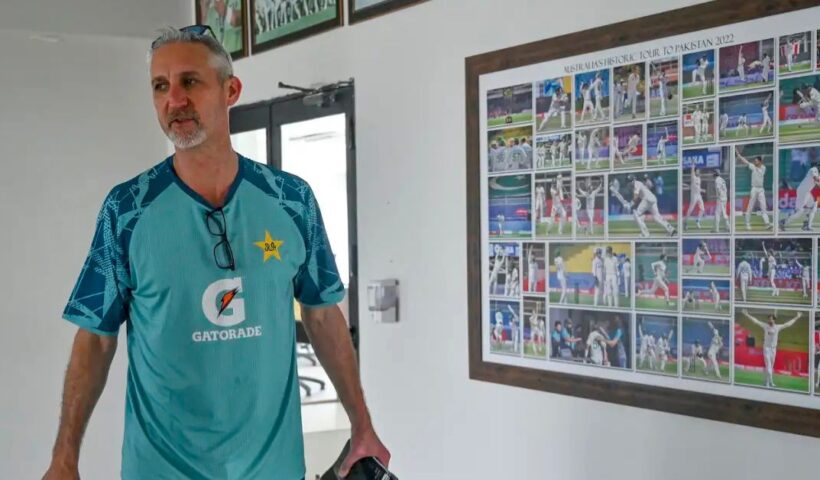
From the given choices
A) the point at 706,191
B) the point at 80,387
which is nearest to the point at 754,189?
the point at 706,191

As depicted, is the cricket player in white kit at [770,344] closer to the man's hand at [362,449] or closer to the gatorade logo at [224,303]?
the man's hand at [362,449]

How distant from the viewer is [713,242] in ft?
6.13

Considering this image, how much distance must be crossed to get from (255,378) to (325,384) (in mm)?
3288

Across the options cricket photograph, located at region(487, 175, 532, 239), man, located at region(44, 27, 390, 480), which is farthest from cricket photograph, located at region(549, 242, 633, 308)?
man, located at region(44, 27, 390, 480)

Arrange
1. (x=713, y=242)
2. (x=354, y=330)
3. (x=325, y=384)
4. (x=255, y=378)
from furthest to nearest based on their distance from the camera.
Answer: (x=325, y=384) < (x=354, y=330) < (x=713, y=242) < (x=255, y=378)

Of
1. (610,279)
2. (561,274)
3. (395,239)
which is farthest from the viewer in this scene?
(395,239)

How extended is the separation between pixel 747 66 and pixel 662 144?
9.9 inches

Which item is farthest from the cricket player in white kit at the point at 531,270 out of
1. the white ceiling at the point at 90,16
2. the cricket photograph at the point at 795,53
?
the white ceiling at the point at 90,16

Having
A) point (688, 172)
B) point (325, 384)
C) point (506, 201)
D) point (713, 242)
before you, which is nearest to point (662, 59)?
point (688, 172)

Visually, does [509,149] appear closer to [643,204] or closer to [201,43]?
[643,204]

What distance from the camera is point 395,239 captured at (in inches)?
108

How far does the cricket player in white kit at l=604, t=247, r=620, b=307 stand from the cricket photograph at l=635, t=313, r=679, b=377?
83 millimetres

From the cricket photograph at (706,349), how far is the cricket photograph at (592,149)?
43cm

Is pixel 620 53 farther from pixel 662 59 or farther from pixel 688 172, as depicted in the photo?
pixel 688 172
